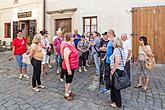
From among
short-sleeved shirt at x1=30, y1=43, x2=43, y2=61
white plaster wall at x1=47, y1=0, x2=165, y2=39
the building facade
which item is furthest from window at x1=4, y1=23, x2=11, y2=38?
short-sleeved shirt at x1=30, y1=43, x2=43, y2=61

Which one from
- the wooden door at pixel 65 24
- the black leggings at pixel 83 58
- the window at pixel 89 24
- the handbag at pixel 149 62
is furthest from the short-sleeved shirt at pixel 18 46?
the wooden door at pixel 65 24

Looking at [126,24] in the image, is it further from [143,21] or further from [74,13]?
[74,13]

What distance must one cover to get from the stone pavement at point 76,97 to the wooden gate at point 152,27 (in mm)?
3584

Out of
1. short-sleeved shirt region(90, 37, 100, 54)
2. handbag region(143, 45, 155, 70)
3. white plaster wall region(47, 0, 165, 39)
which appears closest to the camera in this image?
handbag region(143, 45, 155, 70)

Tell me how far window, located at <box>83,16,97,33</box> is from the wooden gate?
9.13 feet

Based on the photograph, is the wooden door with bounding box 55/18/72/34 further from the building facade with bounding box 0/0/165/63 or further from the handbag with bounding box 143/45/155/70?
the handbag with bounding box 143/45/155/70

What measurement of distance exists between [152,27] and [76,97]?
7212 mm

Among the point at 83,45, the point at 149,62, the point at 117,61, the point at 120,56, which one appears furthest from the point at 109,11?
the point at 117,61

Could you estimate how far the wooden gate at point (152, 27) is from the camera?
12.1 metres

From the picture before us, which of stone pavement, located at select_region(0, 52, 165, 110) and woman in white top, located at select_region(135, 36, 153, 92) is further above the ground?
A: woman in white top, located at select_region(135, 36, 153, 92)

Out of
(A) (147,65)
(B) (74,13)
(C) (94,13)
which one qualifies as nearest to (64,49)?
(A) (147,65)

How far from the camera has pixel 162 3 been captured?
12.1 metres

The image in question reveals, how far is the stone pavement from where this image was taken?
5715mm

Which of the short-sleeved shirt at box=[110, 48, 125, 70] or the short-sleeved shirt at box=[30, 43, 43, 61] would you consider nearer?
the short-sleeved shirt at box=[110, 48, 125, 70]
